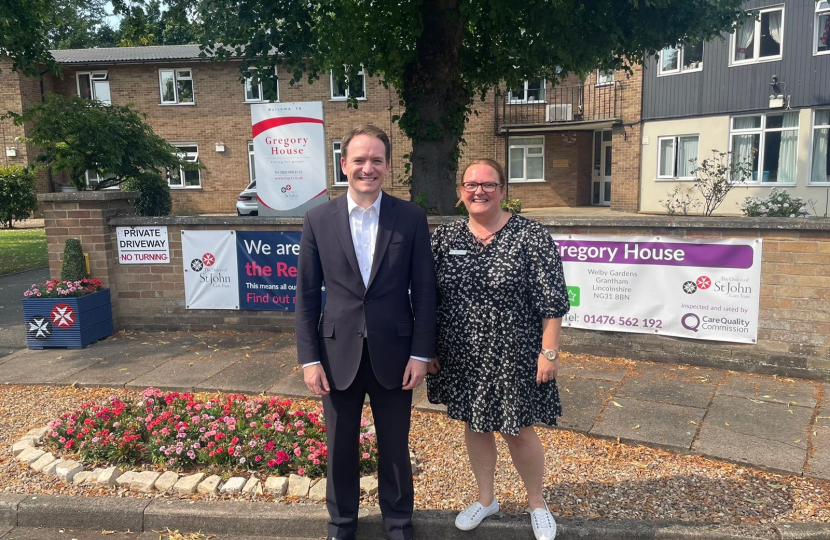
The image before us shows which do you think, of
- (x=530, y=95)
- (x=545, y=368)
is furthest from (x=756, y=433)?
(x=530, y=95)

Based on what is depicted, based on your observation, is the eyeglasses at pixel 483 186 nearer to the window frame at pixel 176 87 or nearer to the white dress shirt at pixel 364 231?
the white dress shirt at pixel 364 231

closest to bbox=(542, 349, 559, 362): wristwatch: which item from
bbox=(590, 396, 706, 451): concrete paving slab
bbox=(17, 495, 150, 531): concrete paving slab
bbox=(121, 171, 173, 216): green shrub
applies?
bbox=(590, 396, 706, 451): concrete paving slab

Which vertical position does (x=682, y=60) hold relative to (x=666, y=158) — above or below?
above

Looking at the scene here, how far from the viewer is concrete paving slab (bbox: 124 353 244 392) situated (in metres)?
5.93

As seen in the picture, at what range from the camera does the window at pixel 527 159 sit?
26328mm

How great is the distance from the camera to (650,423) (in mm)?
4777

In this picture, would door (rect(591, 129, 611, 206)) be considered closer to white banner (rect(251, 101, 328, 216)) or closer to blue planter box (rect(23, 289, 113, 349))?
white banner (rect(251, 101, 328, 216))

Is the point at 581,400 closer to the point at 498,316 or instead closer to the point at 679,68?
the point at 498,316

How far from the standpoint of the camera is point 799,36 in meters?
18.9

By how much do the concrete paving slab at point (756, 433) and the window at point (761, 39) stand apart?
58.8 ft

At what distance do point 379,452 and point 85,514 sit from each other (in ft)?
5.93

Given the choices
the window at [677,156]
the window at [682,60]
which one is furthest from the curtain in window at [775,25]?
the window at [677,156]

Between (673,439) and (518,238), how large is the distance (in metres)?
2.19

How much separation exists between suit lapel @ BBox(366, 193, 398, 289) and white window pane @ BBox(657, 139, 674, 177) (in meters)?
21.3
